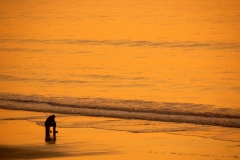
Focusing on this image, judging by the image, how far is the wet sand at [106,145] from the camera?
16.0 m

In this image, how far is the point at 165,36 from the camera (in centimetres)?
6150

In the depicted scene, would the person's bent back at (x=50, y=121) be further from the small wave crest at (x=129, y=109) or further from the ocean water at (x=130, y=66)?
the small wave crest at (x=129, y=109)

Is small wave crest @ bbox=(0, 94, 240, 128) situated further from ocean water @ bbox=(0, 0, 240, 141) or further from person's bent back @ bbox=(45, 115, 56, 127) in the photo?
person's bent back @ bbox=(45, 115, 56, 127)

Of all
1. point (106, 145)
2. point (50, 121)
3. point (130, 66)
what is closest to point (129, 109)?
point (106, 145)

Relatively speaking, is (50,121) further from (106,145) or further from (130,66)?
(130,66)

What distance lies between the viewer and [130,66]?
44.7 metres

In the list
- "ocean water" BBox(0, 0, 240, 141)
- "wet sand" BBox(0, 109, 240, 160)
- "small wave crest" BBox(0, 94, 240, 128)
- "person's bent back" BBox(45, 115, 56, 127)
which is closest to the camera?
"wet sand" BBox(0, 109, 240, 160)

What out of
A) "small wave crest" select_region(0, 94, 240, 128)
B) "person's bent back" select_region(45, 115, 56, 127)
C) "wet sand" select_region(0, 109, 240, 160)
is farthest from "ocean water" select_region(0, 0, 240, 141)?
"person's bent back" select_region(45, 115, 56, 127)

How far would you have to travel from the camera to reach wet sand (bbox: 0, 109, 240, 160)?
52.3 ft

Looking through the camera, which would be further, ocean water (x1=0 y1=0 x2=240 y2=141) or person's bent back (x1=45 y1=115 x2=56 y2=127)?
ocean water (x1=0 y1=0 x2=240 y2=141)

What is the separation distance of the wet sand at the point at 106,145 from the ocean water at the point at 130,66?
1321mm

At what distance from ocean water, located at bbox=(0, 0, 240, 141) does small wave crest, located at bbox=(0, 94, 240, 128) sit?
4 cm

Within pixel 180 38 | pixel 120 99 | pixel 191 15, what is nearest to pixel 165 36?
pixel 180 38

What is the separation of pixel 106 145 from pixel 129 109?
8936mm
